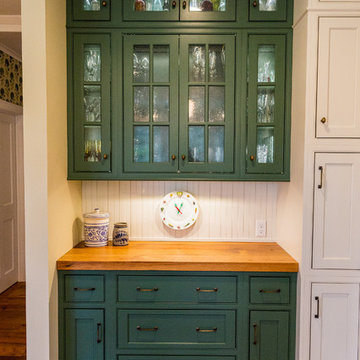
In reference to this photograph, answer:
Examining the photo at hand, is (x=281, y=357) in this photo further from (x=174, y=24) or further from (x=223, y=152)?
(x=174, y=24)

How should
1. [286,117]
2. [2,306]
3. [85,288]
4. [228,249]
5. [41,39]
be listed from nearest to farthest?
[41,39] → [85,288] → [286,117] → [228,249] → [2,306]

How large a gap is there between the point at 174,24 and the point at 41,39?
84 cm

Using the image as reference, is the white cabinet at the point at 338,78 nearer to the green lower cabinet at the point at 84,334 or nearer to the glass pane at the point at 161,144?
the glass pane at the point at 161,144

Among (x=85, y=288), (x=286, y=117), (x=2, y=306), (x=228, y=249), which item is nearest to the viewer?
(x=85, y=288)

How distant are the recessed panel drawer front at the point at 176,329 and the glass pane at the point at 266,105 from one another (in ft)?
4.19

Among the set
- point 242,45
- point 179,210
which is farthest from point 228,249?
point 242,45

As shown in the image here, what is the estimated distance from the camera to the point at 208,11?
201 cm

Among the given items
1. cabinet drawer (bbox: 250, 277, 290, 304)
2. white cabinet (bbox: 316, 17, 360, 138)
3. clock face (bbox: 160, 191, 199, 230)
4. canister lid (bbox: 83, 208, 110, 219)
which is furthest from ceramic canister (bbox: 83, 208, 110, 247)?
white cabinet (bbox: 316, 17, 360, 138)

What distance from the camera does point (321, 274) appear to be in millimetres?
1842

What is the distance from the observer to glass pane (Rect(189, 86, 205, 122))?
2.05 metres

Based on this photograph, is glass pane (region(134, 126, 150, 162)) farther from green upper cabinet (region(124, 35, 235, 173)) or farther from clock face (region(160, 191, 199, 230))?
clock face (region(160, 191, 199, 230))

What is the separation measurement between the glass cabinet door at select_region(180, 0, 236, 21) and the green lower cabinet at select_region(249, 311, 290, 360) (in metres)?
1.92

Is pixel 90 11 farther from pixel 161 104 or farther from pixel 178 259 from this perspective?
pixel 178 259

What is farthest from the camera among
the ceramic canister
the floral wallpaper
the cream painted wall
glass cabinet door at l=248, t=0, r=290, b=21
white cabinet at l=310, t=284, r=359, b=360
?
the floral wallpaper
